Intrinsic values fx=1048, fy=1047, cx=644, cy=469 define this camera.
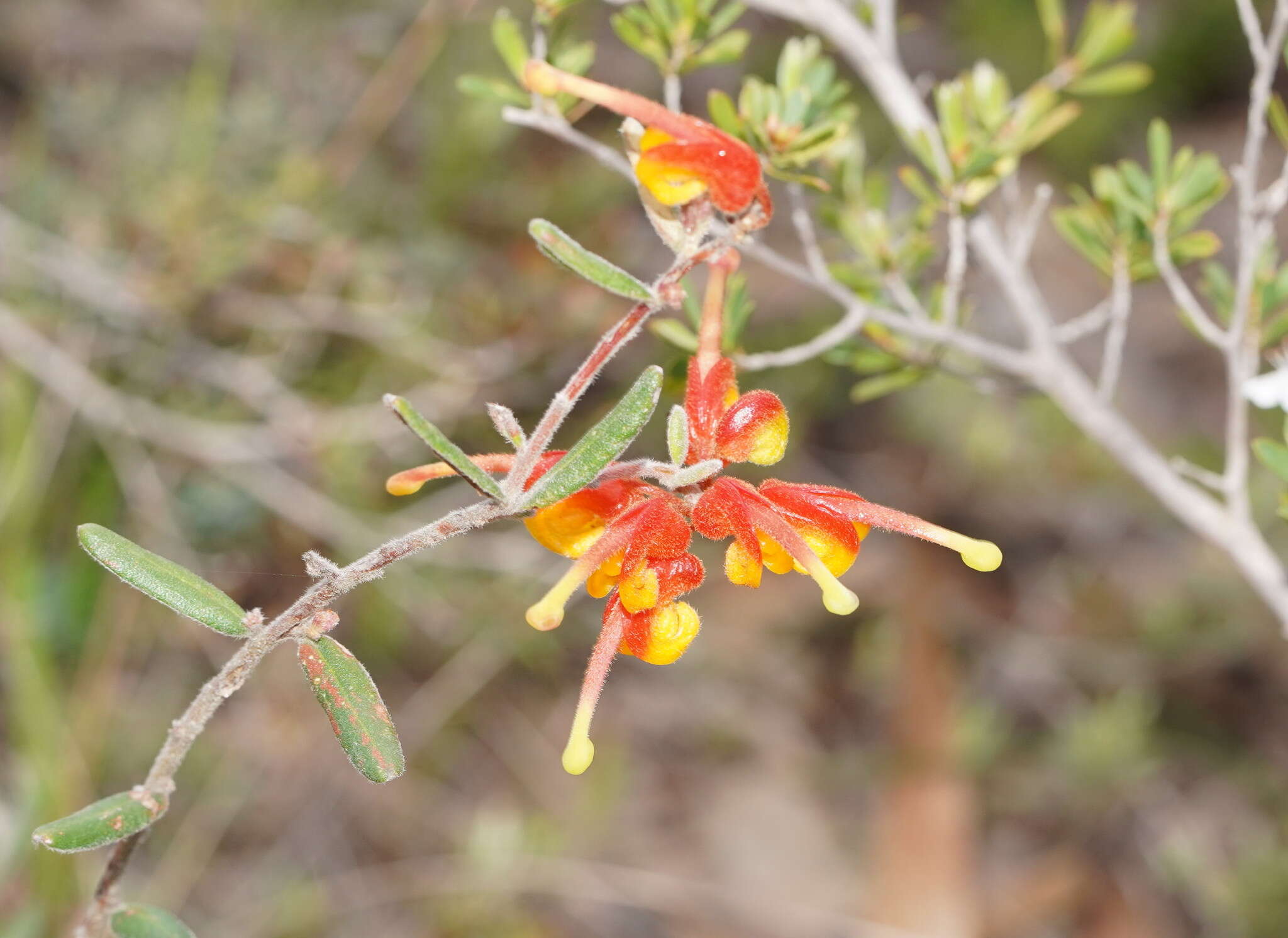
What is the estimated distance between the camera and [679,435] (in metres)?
0.62

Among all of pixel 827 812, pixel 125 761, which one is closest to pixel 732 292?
pixel 125 761

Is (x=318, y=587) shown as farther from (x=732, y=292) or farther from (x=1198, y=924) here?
(x=1198, y=924)

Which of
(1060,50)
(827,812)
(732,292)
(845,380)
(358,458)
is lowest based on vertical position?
(827,812)

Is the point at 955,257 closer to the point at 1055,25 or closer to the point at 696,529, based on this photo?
the point at 1055,25

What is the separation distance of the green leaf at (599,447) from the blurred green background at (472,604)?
104 cm

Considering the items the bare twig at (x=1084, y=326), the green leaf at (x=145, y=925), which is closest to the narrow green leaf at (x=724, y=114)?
the bare twig at (x=1084, y=326)

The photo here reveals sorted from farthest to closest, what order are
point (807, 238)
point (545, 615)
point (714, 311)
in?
point (807, 238) → point (714, 311) → point (545, 615)

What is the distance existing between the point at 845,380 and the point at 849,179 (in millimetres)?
1762

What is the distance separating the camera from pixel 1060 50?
1.24 metres

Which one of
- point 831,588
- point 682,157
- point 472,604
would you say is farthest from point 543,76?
point 472,604

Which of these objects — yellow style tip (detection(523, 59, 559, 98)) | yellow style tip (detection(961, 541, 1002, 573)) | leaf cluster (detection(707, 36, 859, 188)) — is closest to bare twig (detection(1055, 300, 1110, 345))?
leaf cluster (detection(707, 36, 859, 188))

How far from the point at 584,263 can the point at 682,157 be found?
8 cm

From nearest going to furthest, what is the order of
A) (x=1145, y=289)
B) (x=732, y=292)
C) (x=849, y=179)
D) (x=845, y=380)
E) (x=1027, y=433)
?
(x=732, y=292) → (x=849, y=179) → (x=1027, y=433) → (x=845, y=380) → (x=1145, y=289)

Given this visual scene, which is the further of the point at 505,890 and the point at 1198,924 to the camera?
the point at 1198,924
